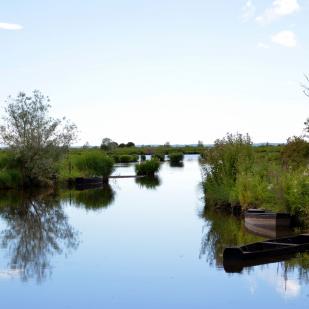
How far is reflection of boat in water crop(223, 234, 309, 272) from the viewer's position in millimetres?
11188

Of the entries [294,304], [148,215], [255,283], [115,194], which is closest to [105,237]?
[148,215]

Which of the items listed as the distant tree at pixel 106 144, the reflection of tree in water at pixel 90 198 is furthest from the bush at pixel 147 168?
the distant tree at pixel 106 144

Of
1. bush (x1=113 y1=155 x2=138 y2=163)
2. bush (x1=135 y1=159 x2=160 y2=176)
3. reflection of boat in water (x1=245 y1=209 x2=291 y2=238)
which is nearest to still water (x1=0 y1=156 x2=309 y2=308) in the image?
reflection of boat in water (x1=245 y1=209 x2=291 y2=238)

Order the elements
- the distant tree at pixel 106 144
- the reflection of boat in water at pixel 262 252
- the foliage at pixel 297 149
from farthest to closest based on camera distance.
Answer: the distant tree at pixel 106 144 → the foliage at pixel 297 149 → the reflection of boat in water at pixel 262 252

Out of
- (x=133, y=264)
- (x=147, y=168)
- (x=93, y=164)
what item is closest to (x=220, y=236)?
(x=133, y=264)

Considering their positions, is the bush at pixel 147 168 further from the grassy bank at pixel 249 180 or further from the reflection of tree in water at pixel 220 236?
the reflection of tree in water at pixel 220 236

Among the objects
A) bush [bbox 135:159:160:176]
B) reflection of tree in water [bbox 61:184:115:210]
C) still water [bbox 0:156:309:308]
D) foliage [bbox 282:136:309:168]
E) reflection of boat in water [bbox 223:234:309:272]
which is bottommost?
still water [bbox 0:156:309:308]

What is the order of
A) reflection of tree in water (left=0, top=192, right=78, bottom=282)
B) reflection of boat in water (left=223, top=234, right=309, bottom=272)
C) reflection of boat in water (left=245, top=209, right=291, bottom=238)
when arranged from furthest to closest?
reflection of boat in water (left=245, top=209, right=291, bottom=238) < reflection of tree in water (left=0, top=192, right=78, bottom=282) < reflection of boat in water (left=223, top=234, right=309, bottom=272)

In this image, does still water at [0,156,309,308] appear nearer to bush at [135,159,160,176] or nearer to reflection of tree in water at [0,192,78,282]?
reflection of tree in water at [0,192,78,282]

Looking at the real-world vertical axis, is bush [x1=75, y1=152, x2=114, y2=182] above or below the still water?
above

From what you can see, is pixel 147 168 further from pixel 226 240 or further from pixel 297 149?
pixel 226 240

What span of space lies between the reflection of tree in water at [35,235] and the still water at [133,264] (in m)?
0.02

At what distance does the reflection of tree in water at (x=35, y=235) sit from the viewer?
11656 millimetres

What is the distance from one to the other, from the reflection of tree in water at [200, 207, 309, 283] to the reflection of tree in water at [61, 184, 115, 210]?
4866 mm
